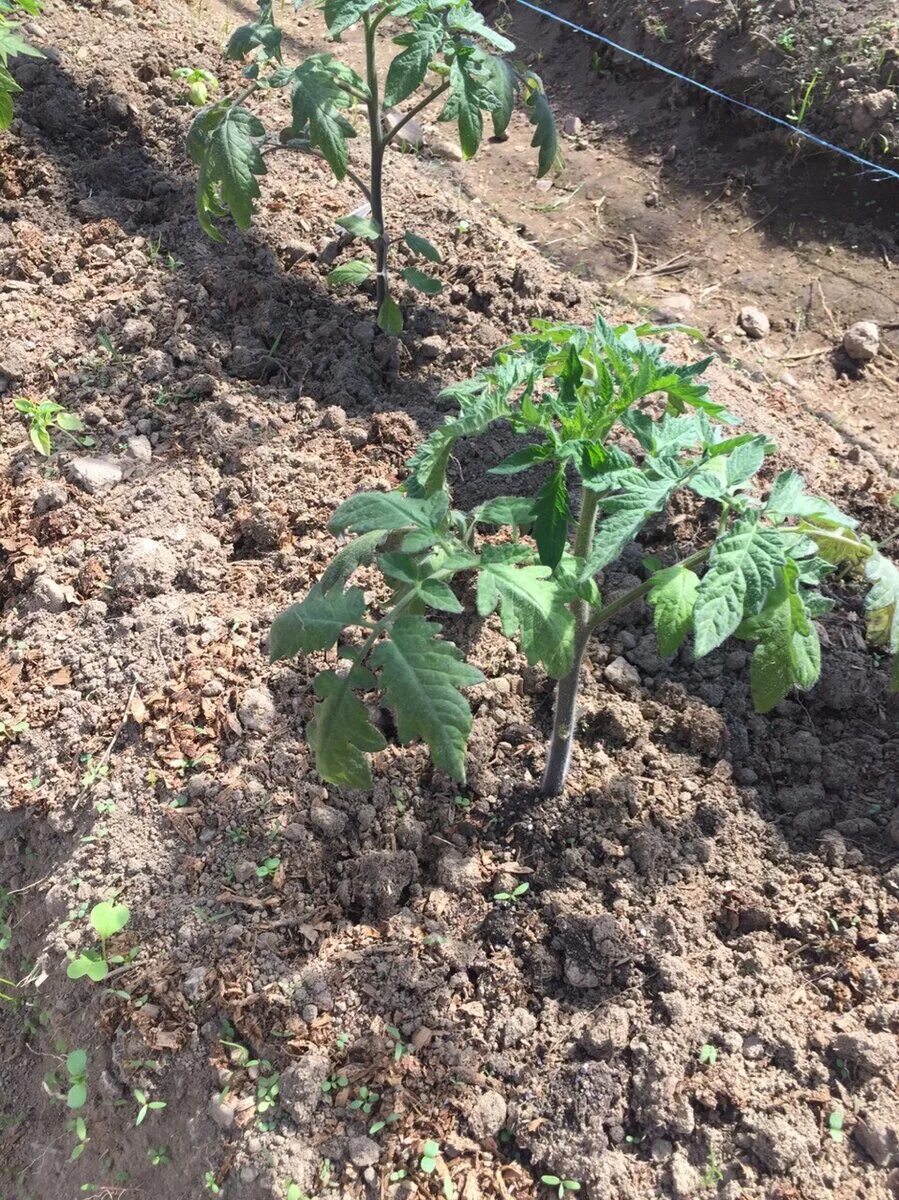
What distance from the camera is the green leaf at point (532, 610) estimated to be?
4.63 ft

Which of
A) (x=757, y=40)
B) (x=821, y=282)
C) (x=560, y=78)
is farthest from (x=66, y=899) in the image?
(x=560, y=78)

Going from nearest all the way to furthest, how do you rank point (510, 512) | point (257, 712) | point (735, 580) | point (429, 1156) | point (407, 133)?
point (735, 580) < point (510, 512) < point (429, 1156) < point (257, 712) < point (407, 133)

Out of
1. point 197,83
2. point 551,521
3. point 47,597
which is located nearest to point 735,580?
point 551,521

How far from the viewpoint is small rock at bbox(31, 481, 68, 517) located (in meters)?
2.61

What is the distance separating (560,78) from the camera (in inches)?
200

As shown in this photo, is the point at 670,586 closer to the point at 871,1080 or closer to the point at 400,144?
the point at 871,1080

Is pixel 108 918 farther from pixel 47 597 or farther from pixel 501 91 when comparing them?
pixel 501 91

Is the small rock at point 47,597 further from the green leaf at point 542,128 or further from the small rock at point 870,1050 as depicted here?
the small rock at point 870,1050

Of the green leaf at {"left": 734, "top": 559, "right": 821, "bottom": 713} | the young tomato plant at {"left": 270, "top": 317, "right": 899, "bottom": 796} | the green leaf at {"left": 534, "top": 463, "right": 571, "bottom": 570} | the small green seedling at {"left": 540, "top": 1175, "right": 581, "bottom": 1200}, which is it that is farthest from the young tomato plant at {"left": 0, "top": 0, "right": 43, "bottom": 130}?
the small green seedling at {"left": 540, "top": 1175, "right": 581, "bottom": 1200}

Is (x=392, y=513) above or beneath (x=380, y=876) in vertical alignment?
above

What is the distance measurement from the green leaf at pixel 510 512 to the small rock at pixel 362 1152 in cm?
113

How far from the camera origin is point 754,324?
368 centimetres

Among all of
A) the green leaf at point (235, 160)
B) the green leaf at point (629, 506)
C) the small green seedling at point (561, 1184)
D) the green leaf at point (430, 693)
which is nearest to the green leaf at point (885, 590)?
the green leaf at point (629, 506)

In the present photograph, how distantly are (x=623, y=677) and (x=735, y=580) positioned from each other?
93 cm
